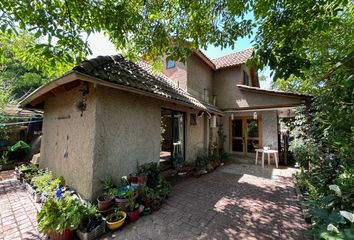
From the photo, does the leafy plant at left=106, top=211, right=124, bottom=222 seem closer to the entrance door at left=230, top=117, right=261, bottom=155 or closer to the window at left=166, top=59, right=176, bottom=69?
the window at left=166, top=59, right=176, bottom=69

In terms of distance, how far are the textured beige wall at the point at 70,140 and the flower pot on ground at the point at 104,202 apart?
363 millimetres

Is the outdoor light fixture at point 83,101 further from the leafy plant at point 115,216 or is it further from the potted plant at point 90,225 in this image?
the leafy plant at point 115,216

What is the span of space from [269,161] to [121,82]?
→ 9379mm

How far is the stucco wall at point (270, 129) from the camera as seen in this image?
9.80m

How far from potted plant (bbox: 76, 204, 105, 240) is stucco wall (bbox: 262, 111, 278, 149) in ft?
32.3

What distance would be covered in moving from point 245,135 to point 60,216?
10.6 m

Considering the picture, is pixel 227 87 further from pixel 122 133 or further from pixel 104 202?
pixel 104 202

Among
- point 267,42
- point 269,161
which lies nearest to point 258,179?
point 269,161

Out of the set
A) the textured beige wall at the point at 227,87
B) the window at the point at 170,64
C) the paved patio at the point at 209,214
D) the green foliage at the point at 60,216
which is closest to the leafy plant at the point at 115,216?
the paved patio at the point at 209,214

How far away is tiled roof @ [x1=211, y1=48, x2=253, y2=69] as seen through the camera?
11.4 meters

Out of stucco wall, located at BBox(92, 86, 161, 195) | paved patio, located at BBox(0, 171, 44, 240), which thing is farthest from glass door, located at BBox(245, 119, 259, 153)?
paved patio, located at BBox(0, 171, 44, 240)

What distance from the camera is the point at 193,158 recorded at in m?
8.79

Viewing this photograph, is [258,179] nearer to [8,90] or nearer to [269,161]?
[269,161]

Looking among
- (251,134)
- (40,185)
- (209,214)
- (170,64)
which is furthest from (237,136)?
(40,185)
